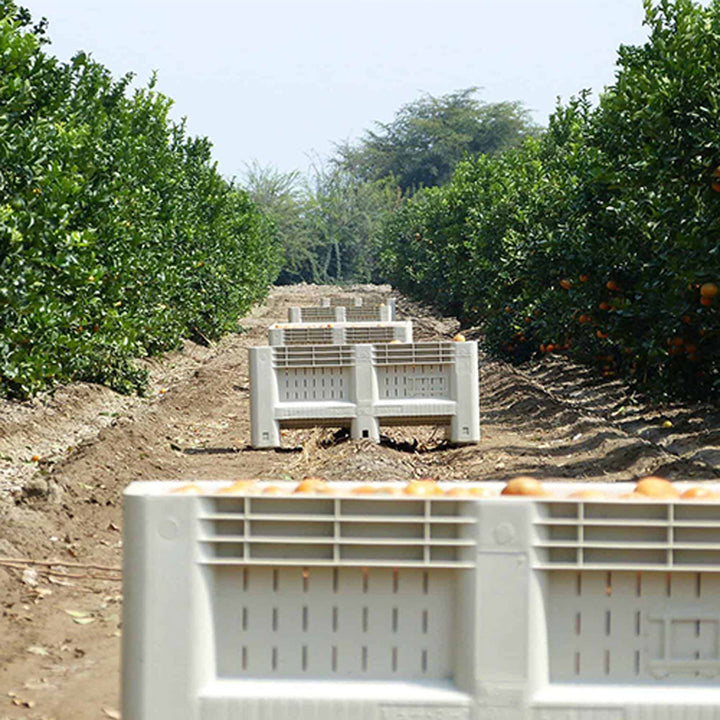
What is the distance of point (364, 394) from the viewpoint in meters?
11.4

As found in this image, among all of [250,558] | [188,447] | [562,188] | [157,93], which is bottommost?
[188,447]

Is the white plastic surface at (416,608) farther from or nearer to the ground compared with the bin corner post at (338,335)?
nearer to the ground

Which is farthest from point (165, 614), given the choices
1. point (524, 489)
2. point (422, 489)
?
point (524, 489)

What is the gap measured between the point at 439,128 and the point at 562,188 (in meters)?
88.8

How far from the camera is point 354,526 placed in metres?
2.93

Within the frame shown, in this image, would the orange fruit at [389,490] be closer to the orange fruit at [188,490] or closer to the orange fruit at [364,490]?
the orange fruit at [364,490]

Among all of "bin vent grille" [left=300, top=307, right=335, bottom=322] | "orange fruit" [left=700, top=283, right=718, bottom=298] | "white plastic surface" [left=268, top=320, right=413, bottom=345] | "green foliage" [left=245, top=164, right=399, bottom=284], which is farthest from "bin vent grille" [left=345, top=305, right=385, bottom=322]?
"green foliage" [left=245, top=164, right=399, bottom=284]

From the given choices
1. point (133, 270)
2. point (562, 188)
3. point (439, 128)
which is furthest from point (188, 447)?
point (439, 128)

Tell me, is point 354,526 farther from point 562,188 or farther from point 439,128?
point 439,128

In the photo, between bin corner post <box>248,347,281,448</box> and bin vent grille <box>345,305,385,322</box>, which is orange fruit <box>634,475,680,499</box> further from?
bin vent grille <box>345,305,385,322</box>

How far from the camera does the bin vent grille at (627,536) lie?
288cm

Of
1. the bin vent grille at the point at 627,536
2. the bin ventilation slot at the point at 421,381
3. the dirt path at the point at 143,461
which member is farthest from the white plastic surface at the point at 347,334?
the bin vent grille at the point at 627,536

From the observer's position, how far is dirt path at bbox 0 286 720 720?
5.23 m

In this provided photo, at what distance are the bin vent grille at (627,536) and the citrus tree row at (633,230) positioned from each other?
7.38m
